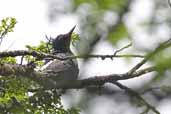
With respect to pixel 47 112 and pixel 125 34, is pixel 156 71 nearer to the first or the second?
pixel 125 34

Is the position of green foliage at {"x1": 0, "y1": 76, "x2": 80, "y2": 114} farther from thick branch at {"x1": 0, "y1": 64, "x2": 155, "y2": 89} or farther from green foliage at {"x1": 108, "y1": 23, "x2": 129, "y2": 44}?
green foliage at {"x1": 108, "y1": 23, "x2": 129, "y2": 44}

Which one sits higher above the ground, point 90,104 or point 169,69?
point 169,69

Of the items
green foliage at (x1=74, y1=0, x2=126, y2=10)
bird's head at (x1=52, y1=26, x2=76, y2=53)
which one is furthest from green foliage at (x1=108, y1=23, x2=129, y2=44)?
bird's head at (x1=52, y1=26, x2=76, y2=53)

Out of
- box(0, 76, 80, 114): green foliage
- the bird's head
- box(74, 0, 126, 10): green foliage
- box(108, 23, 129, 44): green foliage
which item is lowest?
box(0, 76, 80, 114): green foliage

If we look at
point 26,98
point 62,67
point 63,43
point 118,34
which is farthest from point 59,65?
point 118,34

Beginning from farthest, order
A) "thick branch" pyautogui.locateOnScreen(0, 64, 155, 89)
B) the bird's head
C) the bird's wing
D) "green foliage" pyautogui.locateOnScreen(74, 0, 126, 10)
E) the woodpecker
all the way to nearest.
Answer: the bird's head, the bird's wing, the woodpecker, "thick branch" pyautogui.locateOnScreen(0, 64, 155, 89), "green foliage" pyautogui.locateOnScreen(74, 0, 126, 10)

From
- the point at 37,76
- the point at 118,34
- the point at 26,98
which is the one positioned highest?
the point at 118,34

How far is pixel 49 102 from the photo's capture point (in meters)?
4.47

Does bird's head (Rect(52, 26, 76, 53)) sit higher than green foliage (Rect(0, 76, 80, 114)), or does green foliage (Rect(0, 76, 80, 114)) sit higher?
bird's head (Rect(52, 26, 76, 53))

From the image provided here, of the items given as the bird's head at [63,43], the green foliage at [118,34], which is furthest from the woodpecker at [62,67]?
the green foliage at [118,34]

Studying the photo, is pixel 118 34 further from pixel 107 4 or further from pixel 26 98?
pixel 26 98

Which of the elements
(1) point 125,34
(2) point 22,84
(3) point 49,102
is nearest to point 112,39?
(1) point 125,34

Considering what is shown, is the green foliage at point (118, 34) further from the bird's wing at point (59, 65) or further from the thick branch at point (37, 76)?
the bird's wing at point (59, 65)

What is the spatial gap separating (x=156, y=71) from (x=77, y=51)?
265 mm
